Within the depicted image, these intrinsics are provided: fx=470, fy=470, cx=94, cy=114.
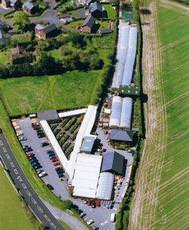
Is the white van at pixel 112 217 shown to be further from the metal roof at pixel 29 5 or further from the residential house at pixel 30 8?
the metal roof at pixel 29 5

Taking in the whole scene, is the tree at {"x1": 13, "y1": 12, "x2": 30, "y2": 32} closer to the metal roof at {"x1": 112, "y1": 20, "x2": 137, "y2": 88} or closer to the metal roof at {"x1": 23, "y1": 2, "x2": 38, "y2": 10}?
the metal roof at {"x1": 23, "y1": 2, "x2": 38, "y2": 10}

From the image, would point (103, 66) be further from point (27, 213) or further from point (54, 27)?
point (27, 213)

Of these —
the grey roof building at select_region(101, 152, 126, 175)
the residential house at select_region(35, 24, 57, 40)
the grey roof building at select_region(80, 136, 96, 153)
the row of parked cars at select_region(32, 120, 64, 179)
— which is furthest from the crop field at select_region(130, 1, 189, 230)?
the residential house at select_region(35, 24, 57, 40)

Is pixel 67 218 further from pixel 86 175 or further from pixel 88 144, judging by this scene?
pixel 88 144

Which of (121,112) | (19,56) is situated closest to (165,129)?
(121,112)

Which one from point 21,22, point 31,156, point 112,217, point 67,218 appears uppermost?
point 21,22

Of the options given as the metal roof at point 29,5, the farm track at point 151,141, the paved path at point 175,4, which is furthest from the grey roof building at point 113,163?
the paved path at point 175,4
